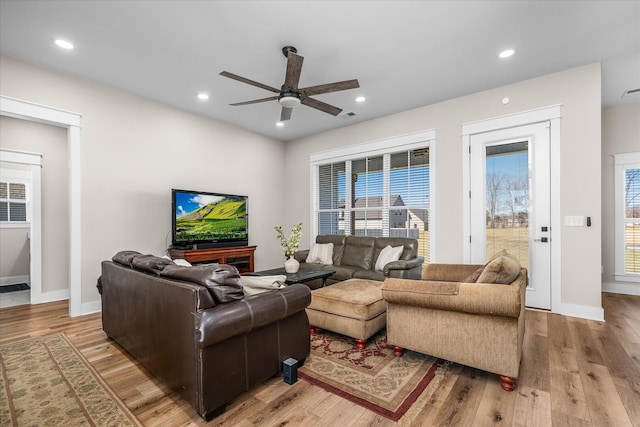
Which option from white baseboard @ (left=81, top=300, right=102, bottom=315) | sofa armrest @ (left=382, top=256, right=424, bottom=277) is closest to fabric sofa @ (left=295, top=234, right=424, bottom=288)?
sofa armrest @ (left=382, top=256, right=424, bottom=277)

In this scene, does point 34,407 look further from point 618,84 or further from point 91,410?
point 618,84

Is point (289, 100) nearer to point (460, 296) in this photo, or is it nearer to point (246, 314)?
point (246, 314)

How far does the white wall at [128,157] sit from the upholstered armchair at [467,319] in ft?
11.9

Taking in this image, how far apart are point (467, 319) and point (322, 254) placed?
3053 millimetres

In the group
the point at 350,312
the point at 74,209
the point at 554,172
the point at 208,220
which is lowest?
the point at 350,312

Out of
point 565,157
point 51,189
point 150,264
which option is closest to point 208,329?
point 150,264

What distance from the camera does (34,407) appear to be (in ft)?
5.85

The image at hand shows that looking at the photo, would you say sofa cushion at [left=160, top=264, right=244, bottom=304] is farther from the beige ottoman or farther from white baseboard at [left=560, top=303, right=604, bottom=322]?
white baseboard at [left=560, top=303, right=604, bottom=322]

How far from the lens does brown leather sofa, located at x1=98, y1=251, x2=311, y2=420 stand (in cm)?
162

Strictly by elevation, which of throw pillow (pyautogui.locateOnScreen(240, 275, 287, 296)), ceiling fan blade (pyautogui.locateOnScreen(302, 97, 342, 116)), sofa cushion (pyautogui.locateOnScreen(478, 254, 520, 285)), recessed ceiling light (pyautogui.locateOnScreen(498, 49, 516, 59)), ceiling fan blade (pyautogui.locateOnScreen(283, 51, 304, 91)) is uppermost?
recessed ceiling light (pyautogui.locateOnScreen(498, 49, 516, 59))

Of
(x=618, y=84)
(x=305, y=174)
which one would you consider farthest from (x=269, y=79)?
(x=618, y=84)

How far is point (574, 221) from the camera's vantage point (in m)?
3.40

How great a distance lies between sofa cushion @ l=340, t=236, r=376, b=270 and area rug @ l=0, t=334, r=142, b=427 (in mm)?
3326

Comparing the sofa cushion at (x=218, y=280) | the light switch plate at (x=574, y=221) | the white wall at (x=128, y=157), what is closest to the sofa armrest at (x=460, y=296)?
the sofa cushion at (x=218, y=280)
